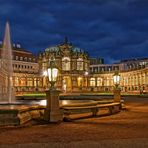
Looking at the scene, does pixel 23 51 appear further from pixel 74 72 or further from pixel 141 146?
pixel 141 146

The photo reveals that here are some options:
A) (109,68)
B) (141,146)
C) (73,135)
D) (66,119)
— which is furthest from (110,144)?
(109,68)

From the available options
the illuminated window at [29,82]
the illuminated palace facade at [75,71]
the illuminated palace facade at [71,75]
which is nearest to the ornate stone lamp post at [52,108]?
the illuminated palace facade at [71,75]

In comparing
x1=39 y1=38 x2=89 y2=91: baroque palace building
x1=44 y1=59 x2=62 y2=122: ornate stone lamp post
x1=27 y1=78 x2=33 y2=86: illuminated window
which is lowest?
x1=44 y1=59 x2=62 y2=122: ornate stone lamp post

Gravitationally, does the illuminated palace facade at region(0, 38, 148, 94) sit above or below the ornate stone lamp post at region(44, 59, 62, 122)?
above

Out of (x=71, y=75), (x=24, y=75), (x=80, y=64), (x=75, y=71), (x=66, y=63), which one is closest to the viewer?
(x=24, y=75)

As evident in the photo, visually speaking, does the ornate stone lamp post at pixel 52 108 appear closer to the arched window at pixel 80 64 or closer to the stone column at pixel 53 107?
the stone column at pixel 53 107

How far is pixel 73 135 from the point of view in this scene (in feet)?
53.3

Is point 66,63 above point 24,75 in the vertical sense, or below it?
above

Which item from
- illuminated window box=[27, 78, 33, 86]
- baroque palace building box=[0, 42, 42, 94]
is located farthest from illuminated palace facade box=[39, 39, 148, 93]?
illuminated window box=[27, 78, 33, 86]

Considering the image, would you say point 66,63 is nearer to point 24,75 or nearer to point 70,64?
point 70,64

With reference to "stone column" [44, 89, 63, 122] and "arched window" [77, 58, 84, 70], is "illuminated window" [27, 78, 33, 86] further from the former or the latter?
"stone column" [44, 89, 63, 122]

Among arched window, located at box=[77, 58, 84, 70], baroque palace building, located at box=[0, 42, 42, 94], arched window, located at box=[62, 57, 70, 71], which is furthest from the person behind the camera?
arched window, located at box=[77, 58, 84, 70]

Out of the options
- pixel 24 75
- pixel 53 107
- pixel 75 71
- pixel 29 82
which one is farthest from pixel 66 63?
pixel 53 107

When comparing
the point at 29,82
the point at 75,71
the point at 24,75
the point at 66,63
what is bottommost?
the point at 29,82
